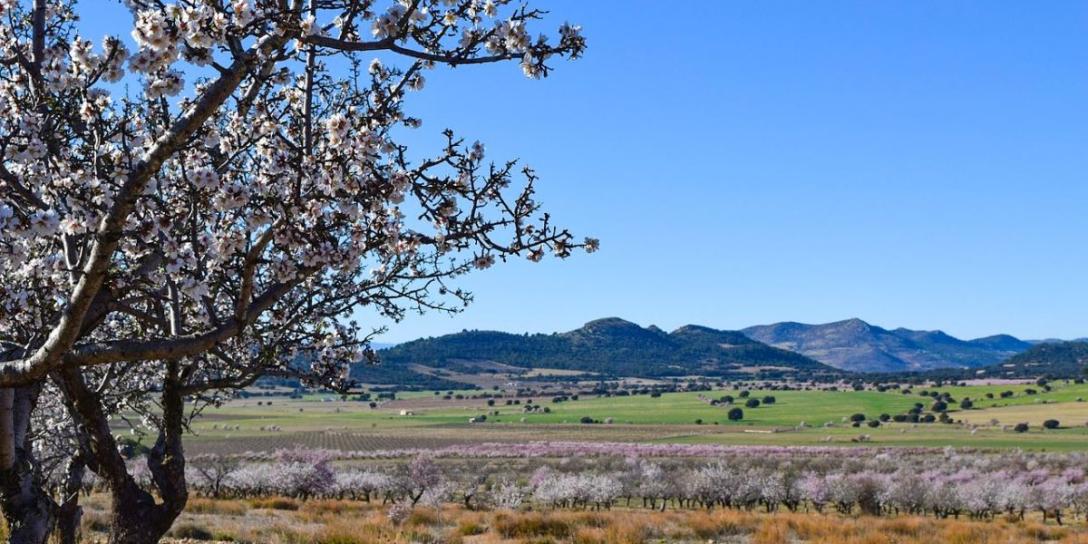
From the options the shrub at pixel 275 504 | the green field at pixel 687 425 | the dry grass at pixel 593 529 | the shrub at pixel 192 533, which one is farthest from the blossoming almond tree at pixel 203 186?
the green field at pixel 687 425

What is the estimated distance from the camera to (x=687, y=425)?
152m

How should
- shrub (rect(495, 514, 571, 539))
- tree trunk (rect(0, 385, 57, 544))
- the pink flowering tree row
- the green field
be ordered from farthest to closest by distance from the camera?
the green field < the pink flowering tree row < shrub (rect(495, 514, 571, 539)) < tree trunk (rect(0, 385, 57, 544))

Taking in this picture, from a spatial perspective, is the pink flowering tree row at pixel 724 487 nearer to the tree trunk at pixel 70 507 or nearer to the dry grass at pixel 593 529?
the dry grass at pixel 593 529

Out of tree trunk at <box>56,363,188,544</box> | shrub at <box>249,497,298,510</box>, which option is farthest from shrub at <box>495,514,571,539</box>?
tree trunk at <box>56,363,188,544</box>

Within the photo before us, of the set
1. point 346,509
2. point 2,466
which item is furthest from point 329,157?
point 346,509

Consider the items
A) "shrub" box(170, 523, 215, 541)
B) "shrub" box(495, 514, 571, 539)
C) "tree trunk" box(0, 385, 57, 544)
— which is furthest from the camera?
"shrub" box(495, 514, 571, 539)

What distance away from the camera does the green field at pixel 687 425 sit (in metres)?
116

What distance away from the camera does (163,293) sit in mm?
8555

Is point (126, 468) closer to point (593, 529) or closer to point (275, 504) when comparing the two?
point (593, 529)

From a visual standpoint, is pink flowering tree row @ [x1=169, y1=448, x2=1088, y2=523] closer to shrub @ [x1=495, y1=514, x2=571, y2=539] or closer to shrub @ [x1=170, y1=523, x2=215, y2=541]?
shrub @ [x1=495, y1=514, x2=571, y2=539]

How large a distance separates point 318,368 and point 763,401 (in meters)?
194

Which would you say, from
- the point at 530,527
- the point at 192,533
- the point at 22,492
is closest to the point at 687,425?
the point at 530,527

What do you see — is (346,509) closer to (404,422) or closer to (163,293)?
(163,293)

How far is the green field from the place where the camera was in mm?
116000
